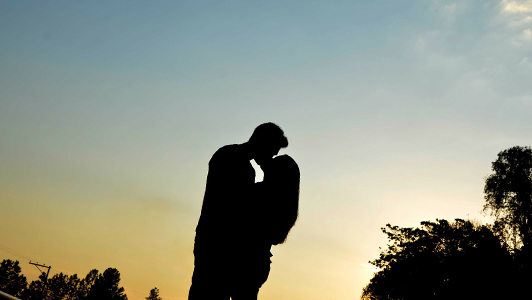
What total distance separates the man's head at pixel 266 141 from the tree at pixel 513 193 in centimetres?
3711

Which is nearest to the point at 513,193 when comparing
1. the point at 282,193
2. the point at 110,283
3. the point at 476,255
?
the point at 476,255

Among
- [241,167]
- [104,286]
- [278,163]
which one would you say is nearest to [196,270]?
Result: [241,167]

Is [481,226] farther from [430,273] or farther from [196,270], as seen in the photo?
[196,270]

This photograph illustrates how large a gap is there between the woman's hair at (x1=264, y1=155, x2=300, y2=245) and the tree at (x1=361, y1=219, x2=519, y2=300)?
38.7 m

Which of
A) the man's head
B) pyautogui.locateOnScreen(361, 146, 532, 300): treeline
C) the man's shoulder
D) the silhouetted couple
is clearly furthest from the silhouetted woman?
pyautogui.locateOnScreen(361, 146, 532, 300): treeline

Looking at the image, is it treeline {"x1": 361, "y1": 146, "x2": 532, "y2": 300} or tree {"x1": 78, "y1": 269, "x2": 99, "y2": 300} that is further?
tree {"x1": 78, "y1": 269, "x2": 99, "y2": 300}

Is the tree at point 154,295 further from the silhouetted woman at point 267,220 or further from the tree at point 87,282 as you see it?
the silhouetted woman at point 267,220

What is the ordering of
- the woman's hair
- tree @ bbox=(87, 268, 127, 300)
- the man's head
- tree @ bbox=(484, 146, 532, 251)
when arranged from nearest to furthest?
1. the woman's hair
2. the man's head
3. tree @ bbox=(484, 146, 532, 251)
4. tree @ bbox=(87, 268, 127, 300)

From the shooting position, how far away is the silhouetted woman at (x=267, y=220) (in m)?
2.38

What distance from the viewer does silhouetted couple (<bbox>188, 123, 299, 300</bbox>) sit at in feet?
7.64

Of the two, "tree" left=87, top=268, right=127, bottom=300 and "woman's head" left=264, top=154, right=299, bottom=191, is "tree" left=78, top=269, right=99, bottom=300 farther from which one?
"woman's head" left=264, top=154, right=299, bottom=191

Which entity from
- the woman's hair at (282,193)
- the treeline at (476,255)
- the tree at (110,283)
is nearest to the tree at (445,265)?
the treeline at (476,255)

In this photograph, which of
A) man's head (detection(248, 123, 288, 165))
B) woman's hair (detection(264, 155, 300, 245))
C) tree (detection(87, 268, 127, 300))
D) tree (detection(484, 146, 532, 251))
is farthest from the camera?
tree (detection(87, 268, 127, 300))

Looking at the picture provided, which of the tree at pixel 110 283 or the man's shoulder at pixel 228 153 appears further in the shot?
the tree at pixel 110 283
